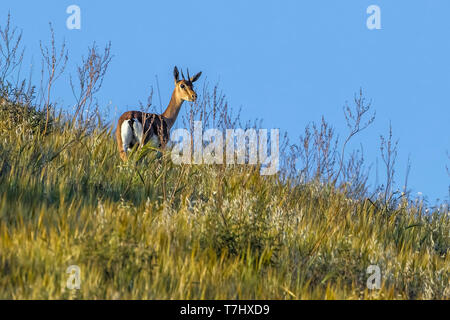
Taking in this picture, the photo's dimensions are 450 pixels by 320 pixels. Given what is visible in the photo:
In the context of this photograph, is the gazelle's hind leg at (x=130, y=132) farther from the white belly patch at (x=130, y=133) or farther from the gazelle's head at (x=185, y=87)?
the gazelle's head at (x=185, y=87)

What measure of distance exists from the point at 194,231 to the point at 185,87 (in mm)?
6418

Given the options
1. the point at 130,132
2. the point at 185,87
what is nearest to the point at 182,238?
the point at 130,132

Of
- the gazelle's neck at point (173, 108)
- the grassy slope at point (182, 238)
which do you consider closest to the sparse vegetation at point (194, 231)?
the grassy slope at point (182, 238)

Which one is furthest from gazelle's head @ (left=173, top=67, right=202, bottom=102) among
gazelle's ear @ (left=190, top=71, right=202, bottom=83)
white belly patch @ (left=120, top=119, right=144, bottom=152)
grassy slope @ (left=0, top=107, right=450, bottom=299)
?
grassy slope @ (left=0, top=107, right=450, bottom=299)

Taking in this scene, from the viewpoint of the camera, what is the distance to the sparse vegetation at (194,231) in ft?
19.1

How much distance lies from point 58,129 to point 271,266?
257 inches

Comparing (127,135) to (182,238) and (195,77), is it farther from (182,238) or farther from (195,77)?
(182,238)

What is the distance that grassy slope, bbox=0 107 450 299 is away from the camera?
580 centimetres

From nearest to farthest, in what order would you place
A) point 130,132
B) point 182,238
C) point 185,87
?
point 182,238 < point 130,132 < point 185,87

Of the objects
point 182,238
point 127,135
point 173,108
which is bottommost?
point 182,238

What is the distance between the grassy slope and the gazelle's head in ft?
9.35

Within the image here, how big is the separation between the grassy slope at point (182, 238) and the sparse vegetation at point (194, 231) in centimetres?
2

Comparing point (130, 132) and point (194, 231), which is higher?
point (130, 132)

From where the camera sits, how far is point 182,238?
22.3 feet
